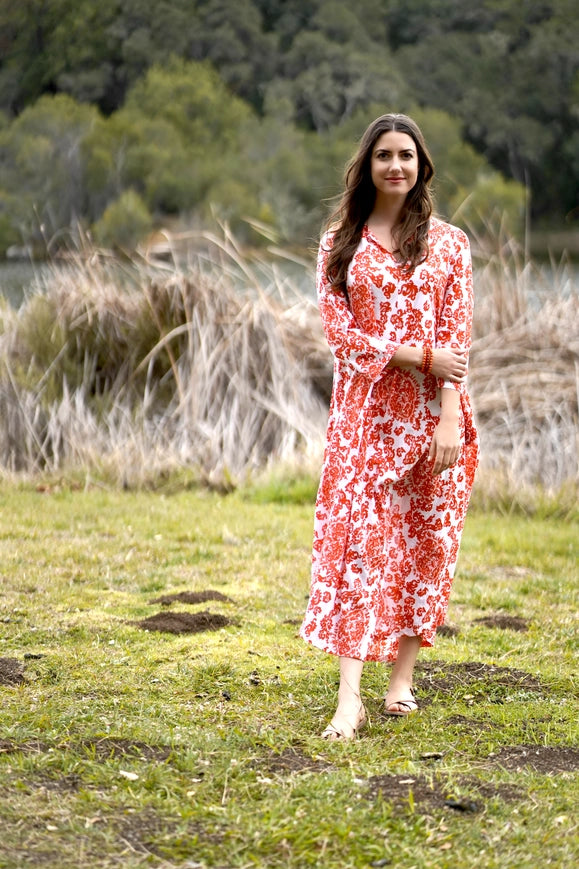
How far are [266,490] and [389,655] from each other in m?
4.05

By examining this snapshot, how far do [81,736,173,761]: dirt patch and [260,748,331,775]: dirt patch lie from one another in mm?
265

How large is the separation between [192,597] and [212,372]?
3837 millimetres

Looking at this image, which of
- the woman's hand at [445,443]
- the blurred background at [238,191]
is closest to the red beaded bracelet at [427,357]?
the woman's hand at [445,443]

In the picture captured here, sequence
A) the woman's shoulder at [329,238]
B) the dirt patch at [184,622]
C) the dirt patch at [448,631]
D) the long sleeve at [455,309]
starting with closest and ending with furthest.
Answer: the long sleeve at [455,309] < the woman's shoulder at [329,238] < the dirt patch at [184,622] < the dirt patch at [448,631]

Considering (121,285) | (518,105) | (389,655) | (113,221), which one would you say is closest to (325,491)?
(389,655)

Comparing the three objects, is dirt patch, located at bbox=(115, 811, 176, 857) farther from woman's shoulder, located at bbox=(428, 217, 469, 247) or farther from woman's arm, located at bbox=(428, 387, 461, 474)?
woman's shoulder, located at bbox=(428, 217, 469, 247)

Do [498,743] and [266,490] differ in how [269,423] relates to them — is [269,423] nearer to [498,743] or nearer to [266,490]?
[266,490]

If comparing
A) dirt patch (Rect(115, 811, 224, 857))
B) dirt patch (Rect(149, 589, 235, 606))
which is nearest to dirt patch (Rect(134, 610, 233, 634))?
dirt patch (Rect(149, 589, 235, 606))

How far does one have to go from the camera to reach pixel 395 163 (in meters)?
3.34

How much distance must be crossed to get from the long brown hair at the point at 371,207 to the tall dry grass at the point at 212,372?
173 inches

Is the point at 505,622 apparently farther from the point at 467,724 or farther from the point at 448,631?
the point at 467,724

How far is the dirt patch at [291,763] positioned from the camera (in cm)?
300

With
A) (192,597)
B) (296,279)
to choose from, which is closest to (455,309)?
(192,597)

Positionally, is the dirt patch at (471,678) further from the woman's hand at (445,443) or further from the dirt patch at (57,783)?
the dirt patch at (57,783)
